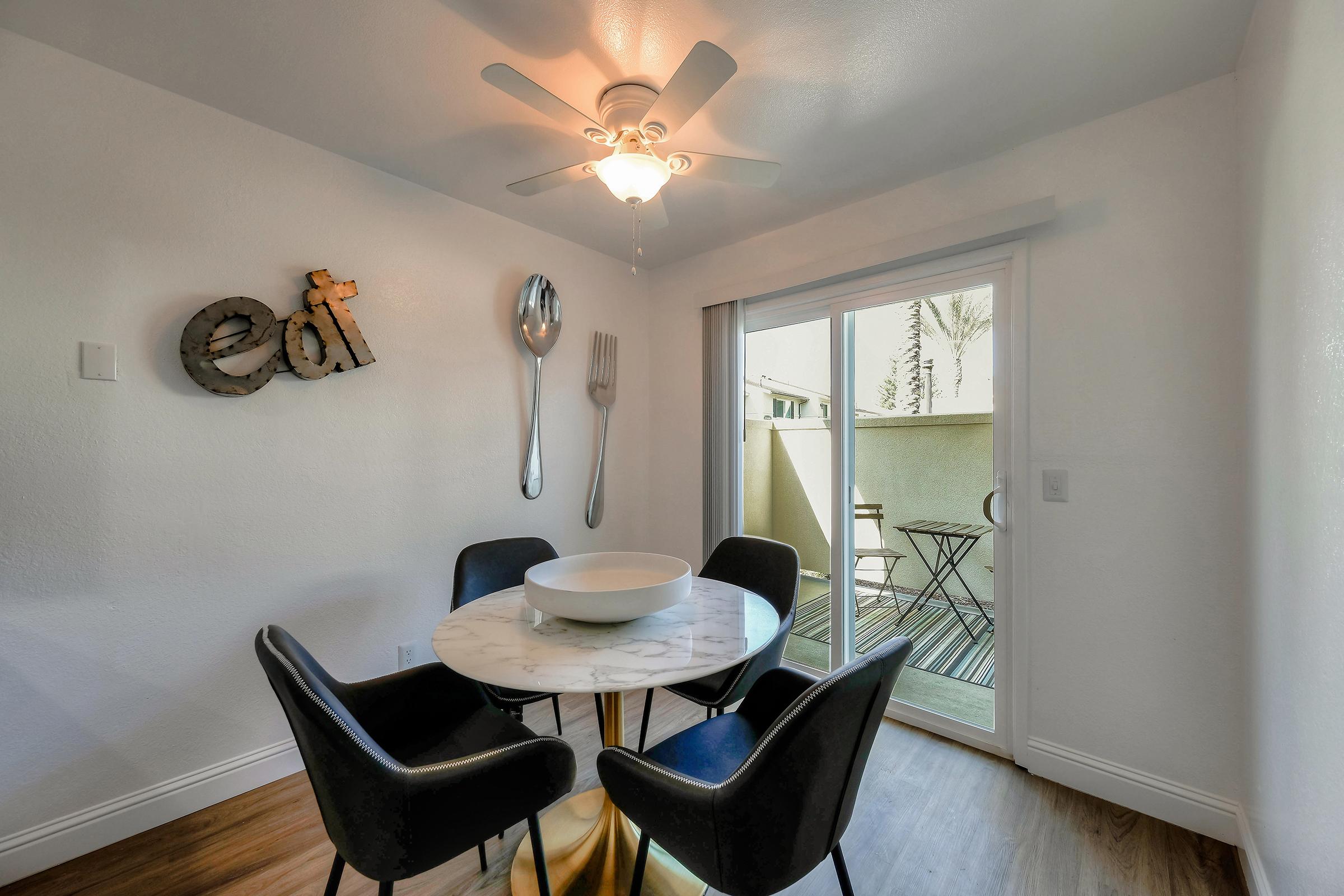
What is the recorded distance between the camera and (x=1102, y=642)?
1.79 m

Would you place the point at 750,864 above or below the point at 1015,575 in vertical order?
below

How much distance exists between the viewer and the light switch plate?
61.2 inches

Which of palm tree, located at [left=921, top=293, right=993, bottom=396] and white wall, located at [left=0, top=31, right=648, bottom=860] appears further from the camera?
palm tree, located at [left=921, top=293, right=993, bottom=396]

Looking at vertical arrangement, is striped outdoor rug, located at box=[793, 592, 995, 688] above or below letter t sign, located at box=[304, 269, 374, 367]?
below

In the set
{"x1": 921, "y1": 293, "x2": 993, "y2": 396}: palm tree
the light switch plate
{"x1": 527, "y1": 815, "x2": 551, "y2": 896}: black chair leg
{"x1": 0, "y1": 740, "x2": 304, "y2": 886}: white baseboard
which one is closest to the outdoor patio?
{"x1": 921, "y1": 293, "x2": 993, "y2": 396}: palm tree

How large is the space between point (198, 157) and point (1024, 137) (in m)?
3.01

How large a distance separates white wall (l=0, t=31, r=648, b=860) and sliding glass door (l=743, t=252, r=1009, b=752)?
1697mm

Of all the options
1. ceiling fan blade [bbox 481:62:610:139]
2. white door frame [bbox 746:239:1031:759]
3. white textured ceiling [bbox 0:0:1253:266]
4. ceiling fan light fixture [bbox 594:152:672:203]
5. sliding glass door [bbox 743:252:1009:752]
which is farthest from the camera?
sliding glass door [bbox 743:252:1009:752]

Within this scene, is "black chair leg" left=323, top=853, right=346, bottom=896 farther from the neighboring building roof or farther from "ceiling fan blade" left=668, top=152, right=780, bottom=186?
the neighboring building roof

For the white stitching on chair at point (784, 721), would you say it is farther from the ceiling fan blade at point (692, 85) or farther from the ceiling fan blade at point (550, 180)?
the ceiling fan blade at point (550, 180)

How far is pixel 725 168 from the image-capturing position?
5.28 ft

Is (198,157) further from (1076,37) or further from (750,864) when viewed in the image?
(1076,37)

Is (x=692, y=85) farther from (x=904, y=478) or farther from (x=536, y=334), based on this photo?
(x=904, y=478)

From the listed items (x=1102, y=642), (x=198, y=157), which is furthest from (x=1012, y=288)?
(x=198, y=157)
